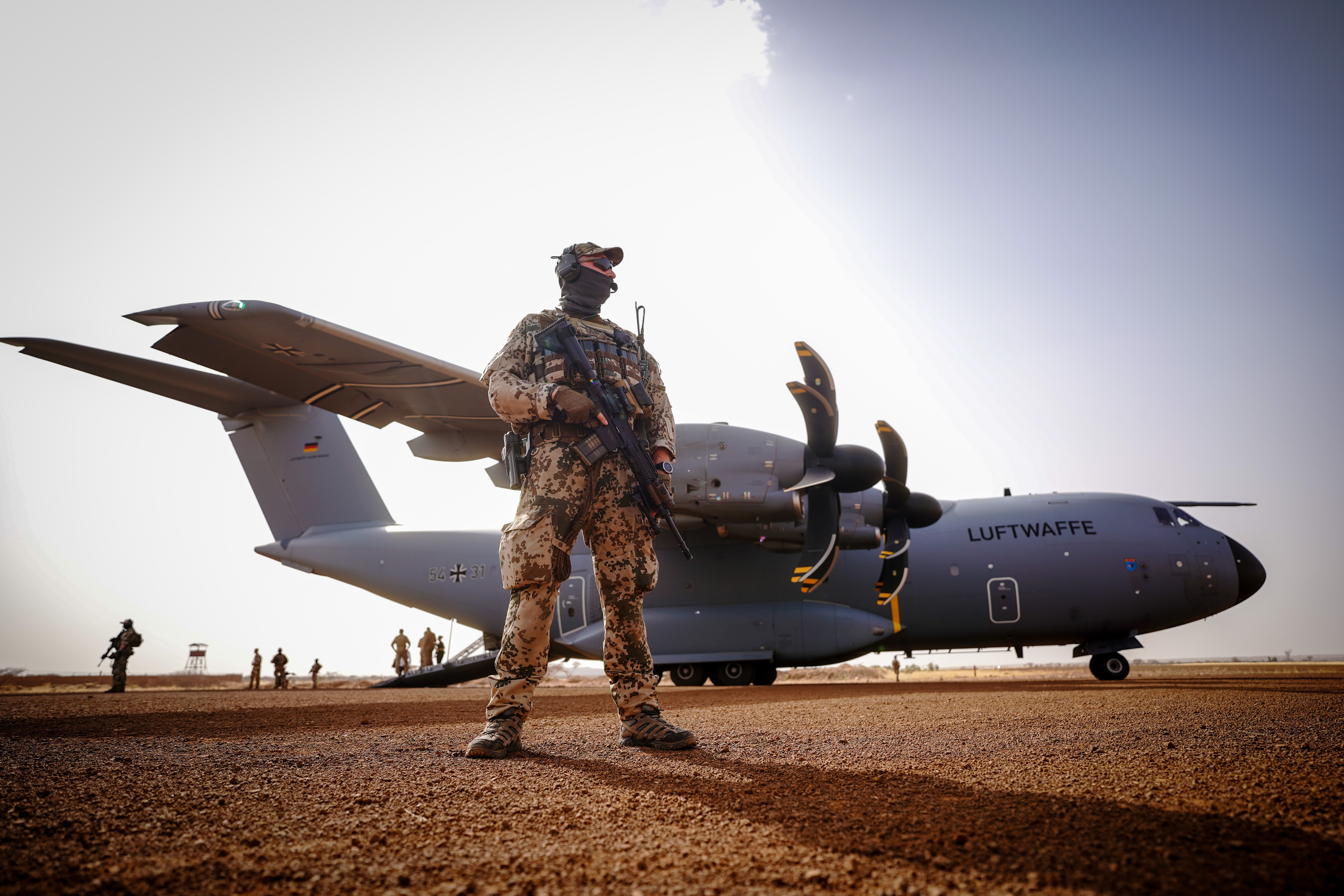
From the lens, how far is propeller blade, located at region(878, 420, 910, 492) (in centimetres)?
880

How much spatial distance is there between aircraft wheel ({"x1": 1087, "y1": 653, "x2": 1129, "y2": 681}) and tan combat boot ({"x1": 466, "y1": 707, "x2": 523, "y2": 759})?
1013cm

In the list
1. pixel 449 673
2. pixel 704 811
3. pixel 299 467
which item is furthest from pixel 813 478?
pixel 299 467

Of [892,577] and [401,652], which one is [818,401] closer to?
[892,577]

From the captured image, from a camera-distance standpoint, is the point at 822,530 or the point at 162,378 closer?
the point at 822,530

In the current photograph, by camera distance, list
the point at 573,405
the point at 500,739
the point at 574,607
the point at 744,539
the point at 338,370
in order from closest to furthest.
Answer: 1. the point at 500,739
2. the point at 573,405
3. the point at 338,370
4. the point at 744,539
5. the point at 574,607

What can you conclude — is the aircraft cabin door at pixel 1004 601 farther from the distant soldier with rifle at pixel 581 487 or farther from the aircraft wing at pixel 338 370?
the distant soldier with rifle at pixel 581 487

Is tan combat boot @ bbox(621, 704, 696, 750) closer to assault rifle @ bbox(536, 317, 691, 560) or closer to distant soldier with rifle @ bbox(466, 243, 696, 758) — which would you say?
distant soldier with rifle @ bbox(466, 243, 696, 758)

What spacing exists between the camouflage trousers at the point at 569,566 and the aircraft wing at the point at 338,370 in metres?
4.51

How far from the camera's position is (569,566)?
3.17m

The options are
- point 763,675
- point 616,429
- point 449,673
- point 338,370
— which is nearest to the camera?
point 616,429

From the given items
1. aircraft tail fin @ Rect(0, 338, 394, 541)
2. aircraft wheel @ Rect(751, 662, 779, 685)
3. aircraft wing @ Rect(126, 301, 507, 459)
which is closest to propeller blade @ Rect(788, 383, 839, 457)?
aircraft wing @ Rect(126, 301, 507, 459)

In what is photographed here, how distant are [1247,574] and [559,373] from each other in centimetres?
1118

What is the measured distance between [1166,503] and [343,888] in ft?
39.8

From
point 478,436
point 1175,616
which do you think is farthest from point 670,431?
point 1175,616
